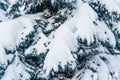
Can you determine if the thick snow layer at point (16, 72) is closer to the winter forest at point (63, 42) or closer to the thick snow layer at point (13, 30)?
the winter forest at point (63, 42)

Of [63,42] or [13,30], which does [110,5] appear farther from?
[13,30]

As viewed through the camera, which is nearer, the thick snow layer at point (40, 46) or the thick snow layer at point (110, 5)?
the thick snow layer at point (40, 46)

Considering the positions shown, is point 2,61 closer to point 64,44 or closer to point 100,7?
point 64,44

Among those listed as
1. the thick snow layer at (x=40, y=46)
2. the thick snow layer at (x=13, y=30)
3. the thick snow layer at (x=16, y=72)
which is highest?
the thick snow layer at (x=13, y=30)

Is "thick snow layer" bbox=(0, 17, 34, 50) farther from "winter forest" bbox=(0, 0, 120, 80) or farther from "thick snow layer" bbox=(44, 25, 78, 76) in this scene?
"thick snow layer" bbox=(44, 25, 78, 76)

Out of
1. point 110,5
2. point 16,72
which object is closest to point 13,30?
point 16,72

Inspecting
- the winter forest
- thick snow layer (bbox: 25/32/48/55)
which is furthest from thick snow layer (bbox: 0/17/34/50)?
thick snow layer (bbox: 25/32/48/55)

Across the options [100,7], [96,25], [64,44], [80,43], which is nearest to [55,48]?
[64,44]

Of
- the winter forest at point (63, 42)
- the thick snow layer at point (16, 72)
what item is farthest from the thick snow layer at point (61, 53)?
the thick snow layer at point (16, 72)

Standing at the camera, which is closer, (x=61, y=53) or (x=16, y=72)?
(x=61, y=53)
